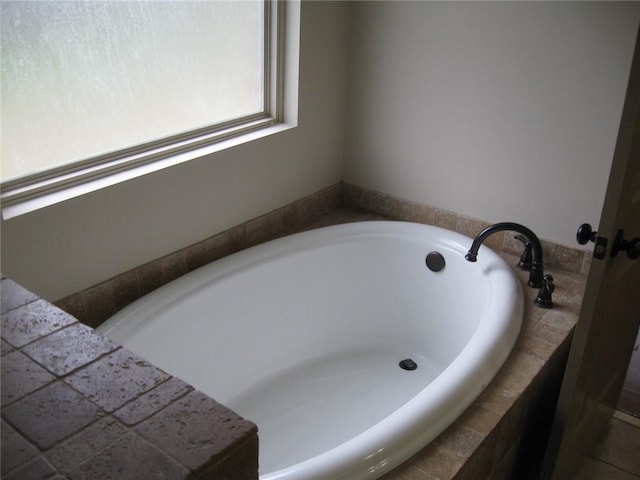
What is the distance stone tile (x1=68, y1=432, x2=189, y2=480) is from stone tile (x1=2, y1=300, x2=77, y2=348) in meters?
0.24

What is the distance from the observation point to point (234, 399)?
225 cm

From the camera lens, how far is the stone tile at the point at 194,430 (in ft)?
2.46

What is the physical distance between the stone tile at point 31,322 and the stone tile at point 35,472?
0.22m

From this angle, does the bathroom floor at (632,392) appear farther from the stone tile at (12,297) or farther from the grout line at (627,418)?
the stone tile at (12,297)

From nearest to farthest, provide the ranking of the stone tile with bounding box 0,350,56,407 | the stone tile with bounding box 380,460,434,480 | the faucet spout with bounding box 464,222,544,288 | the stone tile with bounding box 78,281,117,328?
A: the stone tile with bounding box 0,350,56,407, the stone tile with bounding box 380,460,434,480, the stone tile with bounding box 78,281,117,328, the faucet spout with bounding box 464,222,544,288

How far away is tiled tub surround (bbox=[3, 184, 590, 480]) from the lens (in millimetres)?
1564

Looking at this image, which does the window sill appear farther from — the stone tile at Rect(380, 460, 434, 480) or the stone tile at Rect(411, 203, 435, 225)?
the stone tile at Rect(380, 460, 434, 480)

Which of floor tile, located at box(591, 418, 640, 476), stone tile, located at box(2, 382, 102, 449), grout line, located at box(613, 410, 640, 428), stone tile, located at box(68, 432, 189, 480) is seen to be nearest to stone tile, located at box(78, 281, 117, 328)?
stone tile, located at box(2, 382, 102, 449)

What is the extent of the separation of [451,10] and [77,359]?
1.90 metres

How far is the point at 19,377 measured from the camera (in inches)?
33.1

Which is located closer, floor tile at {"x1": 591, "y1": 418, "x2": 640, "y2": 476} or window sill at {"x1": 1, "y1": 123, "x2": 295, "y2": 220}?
window sill at {"x1": 1, "y1": 123, "x2": 295, "y2": 220}

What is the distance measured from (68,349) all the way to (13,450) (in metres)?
0.18

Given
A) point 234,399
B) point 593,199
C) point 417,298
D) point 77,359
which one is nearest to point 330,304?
point 417,298

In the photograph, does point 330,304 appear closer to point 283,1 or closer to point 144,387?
point 283,1
